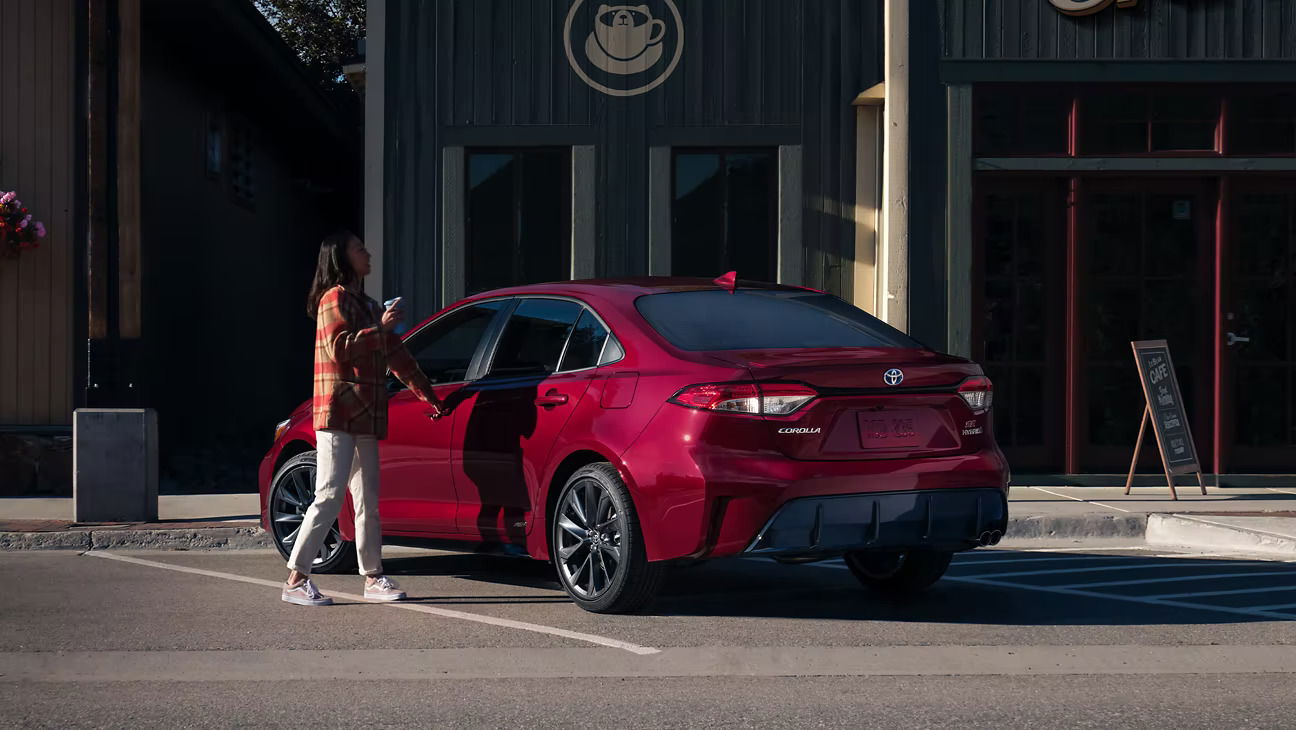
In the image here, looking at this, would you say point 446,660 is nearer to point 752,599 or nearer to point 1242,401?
point 752,599

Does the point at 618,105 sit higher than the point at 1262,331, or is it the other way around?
the point at 618,105

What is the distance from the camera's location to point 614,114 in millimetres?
13961

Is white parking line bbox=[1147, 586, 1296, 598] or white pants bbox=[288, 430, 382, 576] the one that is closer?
white pants bbox=[288, 430, 382, 576]

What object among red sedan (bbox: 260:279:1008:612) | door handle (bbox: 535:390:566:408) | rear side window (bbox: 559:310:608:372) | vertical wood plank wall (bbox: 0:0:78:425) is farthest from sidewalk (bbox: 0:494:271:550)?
rear side window (bbox: 559:310:608:372)

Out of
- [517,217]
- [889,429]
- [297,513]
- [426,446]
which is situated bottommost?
[297,513]

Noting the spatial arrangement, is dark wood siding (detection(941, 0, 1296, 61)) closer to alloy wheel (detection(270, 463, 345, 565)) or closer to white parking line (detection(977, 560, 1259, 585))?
white parking line (detection(977, 560, 1259, 585))

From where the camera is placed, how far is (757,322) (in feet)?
24.2

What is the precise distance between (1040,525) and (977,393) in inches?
148

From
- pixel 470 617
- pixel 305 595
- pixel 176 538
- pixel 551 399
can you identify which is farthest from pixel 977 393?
pixel 176 538

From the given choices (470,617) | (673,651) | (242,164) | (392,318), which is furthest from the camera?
Answer: (242,164)

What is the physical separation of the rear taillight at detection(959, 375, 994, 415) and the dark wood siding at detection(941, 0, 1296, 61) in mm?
6584

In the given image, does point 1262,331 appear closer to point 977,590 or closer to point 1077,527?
point 1077,527

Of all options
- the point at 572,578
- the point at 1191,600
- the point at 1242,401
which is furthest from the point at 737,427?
the point at 1242,401

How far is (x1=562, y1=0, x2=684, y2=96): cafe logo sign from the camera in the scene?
14.0 meters
